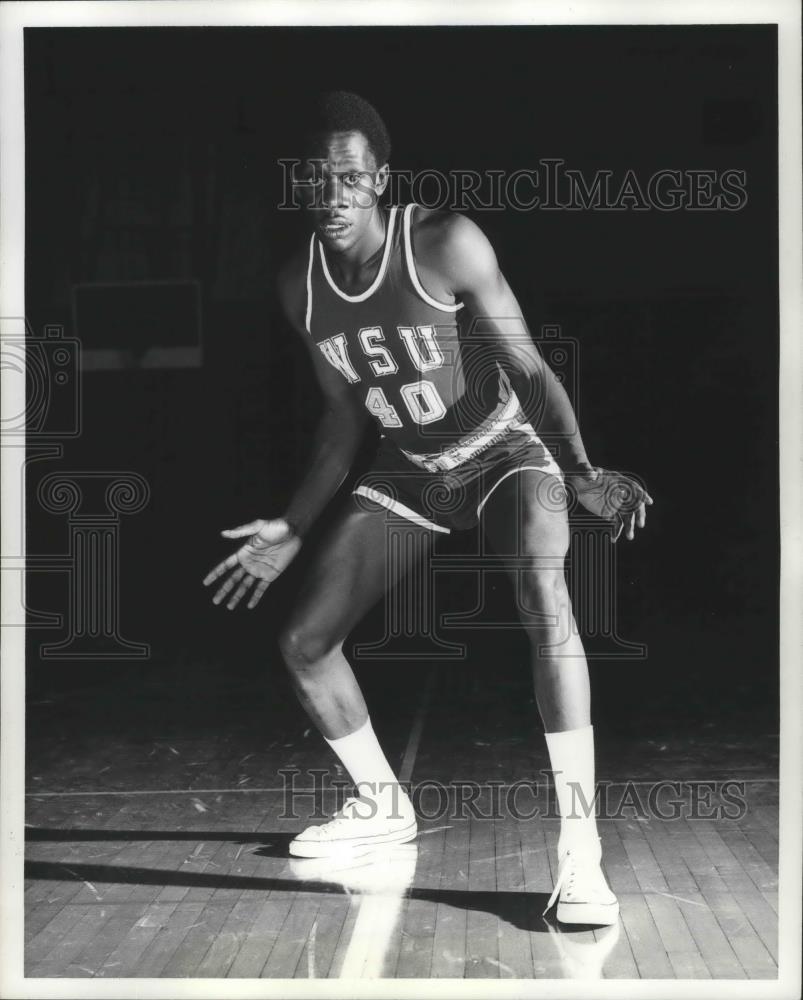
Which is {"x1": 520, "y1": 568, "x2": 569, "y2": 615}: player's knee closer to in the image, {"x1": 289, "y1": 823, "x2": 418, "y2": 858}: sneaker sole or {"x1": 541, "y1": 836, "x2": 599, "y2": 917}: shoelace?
{"x1": 541, "y1": 836, "x2": 599, "y2": 917}: shoelace

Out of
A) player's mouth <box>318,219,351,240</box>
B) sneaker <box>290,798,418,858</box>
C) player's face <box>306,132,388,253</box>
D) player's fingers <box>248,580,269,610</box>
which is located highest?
player's face <box>306,132,388,253</box>

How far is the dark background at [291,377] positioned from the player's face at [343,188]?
936 millimetres

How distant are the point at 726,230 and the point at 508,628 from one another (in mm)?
3293

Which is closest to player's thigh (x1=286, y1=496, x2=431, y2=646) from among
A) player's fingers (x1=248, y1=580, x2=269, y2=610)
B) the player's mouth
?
player's fingers (x1=248, y1=580, x2=269, y2=610)

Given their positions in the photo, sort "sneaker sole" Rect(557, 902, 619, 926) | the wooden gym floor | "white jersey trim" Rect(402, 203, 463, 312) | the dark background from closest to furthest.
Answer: the wooden gym floor → "sneaker sole" Rect(557, 902, 619, 926) → "white jersey trim" Rect(402, 203, 463, 312) → the dark background

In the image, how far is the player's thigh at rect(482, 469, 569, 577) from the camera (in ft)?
10.4

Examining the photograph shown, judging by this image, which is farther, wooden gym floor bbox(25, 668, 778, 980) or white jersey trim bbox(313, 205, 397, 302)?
white jersey trim bbox(313, 205, 397, 302)

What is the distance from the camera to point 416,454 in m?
3.46

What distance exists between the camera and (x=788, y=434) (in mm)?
2910

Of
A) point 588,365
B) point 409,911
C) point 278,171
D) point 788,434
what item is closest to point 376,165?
point 278,171

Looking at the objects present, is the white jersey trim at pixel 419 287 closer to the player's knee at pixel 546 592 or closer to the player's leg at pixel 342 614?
the player's leg at pixel 342 614

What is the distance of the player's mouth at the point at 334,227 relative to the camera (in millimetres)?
3297

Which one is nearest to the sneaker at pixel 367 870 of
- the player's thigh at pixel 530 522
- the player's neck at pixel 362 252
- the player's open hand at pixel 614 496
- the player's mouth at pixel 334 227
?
the player's thigh at pixel 530 522

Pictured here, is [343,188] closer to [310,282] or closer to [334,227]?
[334,227]
